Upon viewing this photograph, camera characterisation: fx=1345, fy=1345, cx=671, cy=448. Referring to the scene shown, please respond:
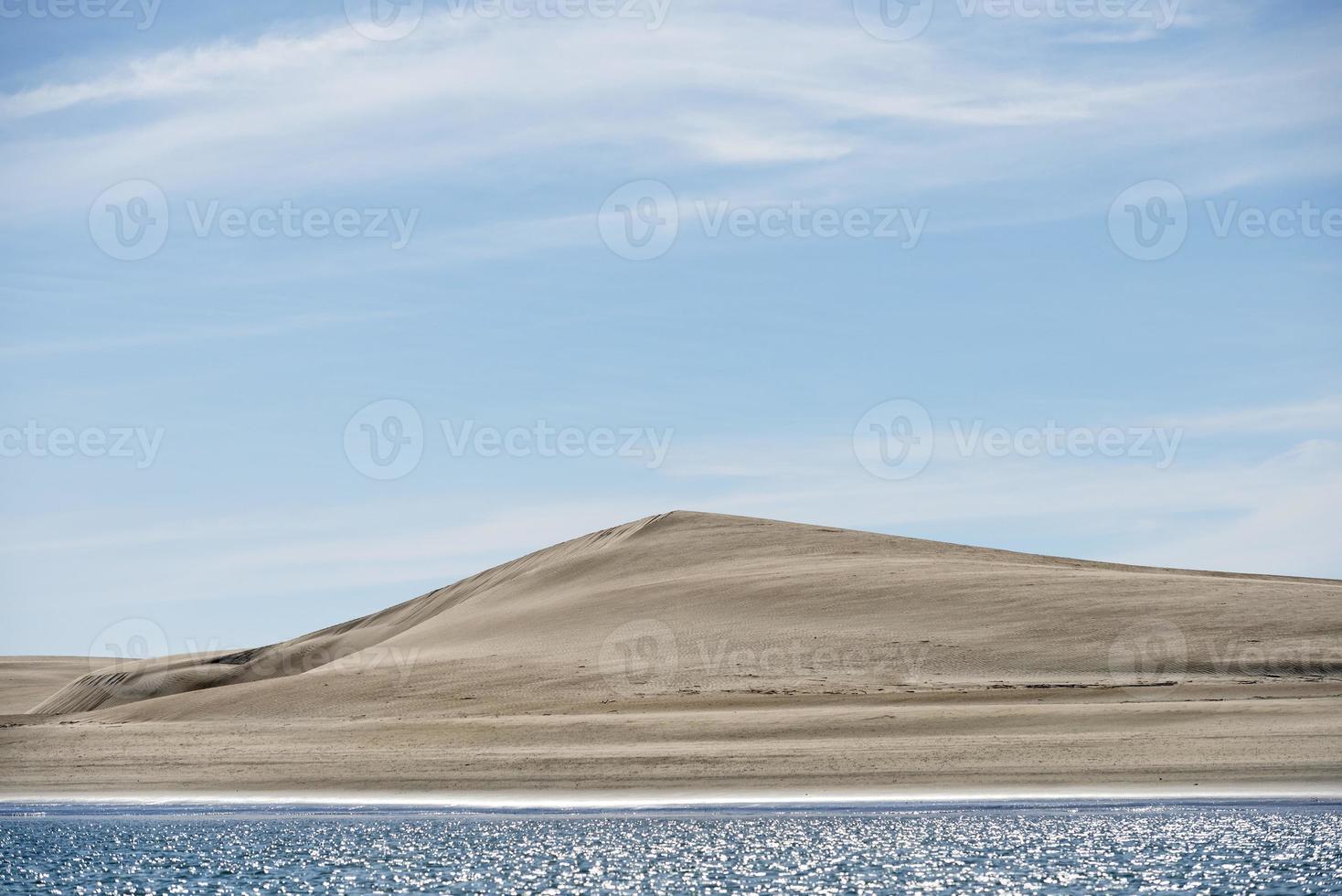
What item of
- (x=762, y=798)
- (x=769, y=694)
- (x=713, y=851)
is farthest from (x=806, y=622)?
(x=713, y=851)

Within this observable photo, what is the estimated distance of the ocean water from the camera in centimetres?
1975

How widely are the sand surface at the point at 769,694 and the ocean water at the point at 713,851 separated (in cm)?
278

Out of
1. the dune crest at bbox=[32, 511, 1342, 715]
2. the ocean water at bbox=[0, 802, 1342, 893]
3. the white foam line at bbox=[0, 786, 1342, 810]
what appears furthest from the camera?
the dune crest at bbox=[32, 511, 1342, 715]

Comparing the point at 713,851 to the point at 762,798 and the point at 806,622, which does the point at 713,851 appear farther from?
the point at 806,622

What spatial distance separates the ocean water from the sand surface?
278 centimetres

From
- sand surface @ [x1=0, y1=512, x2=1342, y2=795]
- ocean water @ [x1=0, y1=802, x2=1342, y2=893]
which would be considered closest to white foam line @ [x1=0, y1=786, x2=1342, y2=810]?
ocean water @ [x1=0, y1=802, x2=1342, y2=893]

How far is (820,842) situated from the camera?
2270 centimetres

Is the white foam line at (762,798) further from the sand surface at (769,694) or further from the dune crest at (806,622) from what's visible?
the dune crest at (806,622)

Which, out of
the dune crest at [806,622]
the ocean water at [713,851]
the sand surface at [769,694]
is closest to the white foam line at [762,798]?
the ocean water at [713,851]

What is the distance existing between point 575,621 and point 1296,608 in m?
24.7

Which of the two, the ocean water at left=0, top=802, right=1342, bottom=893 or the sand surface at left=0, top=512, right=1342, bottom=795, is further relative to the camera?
the sand surface at left=0, top=512, right=1342, bottom=795

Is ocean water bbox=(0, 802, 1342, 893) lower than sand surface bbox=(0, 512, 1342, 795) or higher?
lower

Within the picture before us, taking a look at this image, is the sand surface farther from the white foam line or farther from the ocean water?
the ocean water

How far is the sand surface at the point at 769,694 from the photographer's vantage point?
29094mm
